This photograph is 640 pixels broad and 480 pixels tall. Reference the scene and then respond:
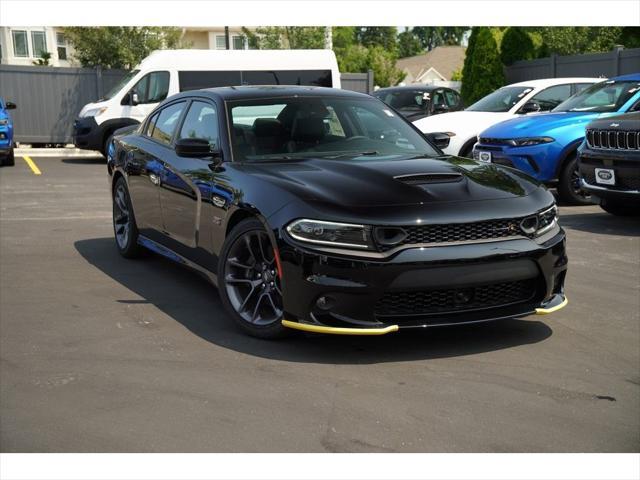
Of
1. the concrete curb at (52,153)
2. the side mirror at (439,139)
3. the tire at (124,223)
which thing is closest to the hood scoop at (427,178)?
the side mirror at (439,139)

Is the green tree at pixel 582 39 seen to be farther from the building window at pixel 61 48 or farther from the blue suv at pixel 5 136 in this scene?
the building window at pixel 61 48

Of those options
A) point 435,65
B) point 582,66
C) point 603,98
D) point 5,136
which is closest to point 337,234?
point 603,98

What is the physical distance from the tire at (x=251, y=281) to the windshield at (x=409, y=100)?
45.5 ft

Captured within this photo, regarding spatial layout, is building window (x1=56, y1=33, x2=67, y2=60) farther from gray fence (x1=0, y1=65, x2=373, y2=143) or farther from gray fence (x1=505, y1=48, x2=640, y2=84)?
gray fence (x1=505, y1=48, x2=640, y2=84)

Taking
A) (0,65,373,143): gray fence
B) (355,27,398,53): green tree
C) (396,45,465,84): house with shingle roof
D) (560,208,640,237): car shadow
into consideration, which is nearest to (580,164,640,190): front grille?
(560,208,640,237): car shadow

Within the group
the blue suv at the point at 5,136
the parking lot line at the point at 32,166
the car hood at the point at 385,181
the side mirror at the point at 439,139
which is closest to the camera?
the car hood at the point at 385,181

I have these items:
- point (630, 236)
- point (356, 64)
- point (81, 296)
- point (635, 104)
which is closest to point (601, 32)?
point (635, 104)

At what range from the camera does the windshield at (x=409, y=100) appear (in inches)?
758

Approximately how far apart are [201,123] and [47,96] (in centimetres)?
2024

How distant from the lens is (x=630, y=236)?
9438mm

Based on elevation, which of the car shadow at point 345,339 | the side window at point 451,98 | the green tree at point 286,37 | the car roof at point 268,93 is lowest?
the car shadow at point 345,339

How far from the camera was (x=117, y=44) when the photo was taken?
28875mm

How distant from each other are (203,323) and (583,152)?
19.9 ft

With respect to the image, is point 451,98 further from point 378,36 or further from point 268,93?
point 378,36
